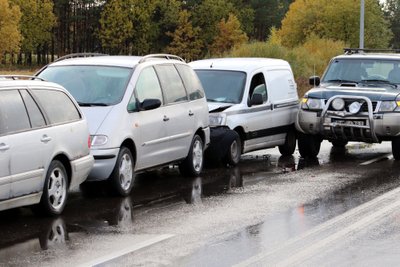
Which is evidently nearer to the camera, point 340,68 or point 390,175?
point 390,175

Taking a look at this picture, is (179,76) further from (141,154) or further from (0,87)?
(0,87)

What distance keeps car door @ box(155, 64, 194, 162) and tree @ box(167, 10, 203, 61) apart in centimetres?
9477

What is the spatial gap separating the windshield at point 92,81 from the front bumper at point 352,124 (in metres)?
4.94

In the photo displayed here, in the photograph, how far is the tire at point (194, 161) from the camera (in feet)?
42.2

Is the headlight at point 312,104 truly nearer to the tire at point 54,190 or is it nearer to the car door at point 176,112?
the car door at point 176,112

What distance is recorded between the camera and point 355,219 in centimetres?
938

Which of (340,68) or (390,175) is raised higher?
(340,68)

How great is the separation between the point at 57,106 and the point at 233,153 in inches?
200

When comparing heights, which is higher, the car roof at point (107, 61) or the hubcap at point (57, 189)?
the car roof at point (107, 61)

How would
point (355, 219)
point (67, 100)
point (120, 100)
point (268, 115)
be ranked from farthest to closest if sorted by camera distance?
point (268, 115) < point (120, 100) < point (67, 100) < point (355, 219)

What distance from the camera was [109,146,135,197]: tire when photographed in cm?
1070

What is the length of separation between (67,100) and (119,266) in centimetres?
356

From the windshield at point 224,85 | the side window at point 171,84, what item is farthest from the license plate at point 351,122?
the side window at point 171,84

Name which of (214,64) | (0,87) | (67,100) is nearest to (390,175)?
(214,64)
